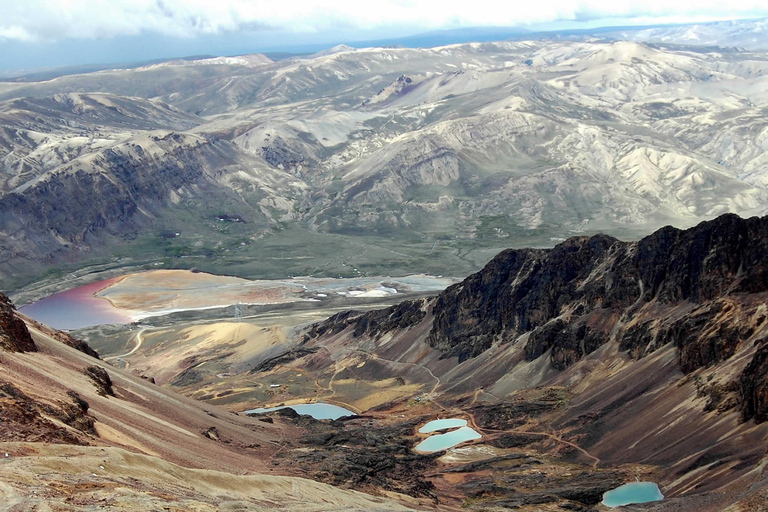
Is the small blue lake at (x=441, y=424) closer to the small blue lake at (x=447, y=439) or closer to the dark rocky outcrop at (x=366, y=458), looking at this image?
the dark rocky outcrop at (x=366, y=458)

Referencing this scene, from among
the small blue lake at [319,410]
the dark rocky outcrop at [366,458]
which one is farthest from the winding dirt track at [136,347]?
the dark rocky outcrop at [366,458]

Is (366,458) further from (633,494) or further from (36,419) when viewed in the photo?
(36,419)

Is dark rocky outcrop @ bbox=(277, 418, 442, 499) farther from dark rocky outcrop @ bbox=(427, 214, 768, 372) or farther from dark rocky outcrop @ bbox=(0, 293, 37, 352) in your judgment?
dark rocky outcrop @ bbox=(427, 214, 768, 372)

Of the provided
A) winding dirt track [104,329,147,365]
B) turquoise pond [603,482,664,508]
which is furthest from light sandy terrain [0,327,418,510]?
winding dirt track [104,329,147,365]

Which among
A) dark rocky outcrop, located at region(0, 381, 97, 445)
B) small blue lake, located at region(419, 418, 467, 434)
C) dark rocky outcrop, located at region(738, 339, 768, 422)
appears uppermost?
dark rocky outcrop, located at region(0, 381, 97, 445)

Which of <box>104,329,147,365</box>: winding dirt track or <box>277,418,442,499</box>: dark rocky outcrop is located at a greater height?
<box>277,418,442,499</box>: dark rocky outcrop

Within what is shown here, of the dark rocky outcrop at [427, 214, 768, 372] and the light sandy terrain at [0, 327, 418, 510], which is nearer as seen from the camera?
the light sandy terrain at [0, 327, 418, 510]

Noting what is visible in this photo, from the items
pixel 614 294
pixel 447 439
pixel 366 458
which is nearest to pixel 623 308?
pixel 614 294
